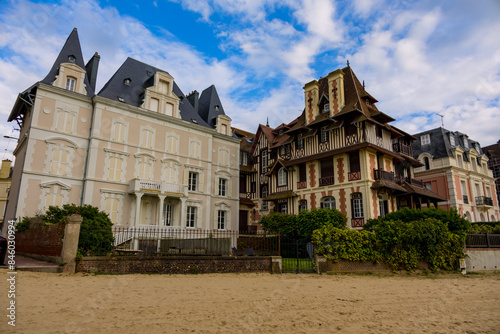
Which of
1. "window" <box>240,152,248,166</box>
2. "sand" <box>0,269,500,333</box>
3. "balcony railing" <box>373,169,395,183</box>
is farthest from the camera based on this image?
"window" <box>240,152,248,166</box>

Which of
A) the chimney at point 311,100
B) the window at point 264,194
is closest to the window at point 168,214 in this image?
the window at point 264,194

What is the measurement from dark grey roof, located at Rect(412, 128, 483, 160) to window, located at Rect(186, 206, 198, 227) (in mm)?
23062

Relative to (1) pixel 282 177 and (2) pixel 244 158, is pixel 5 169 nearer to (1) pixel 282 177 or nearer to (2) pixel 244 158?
(2) pixel 244 158

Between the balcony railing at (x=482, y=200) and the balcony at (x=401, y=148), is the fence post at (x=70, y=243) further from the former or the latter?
the balcony railing at (x=482, y=200)

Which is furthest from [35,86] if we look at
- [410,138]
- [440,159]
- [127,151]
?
[440,159]

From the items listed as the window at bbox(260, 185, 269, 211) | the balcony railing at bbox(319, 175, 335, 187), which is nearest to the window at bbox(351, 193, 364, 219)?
the balcony railing at bbox(319, 175, 335, 187)

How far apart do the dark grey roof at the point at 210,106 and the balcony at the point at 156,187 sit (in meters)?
8.10

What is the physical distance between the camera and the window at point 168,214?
23.8 meters

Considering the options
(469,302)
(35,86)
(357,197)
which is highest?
(35,86)

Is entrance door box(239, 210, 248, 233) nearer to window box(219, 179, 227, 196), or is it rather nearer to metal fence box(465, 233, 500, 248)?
window box(219, 179, 227, 196)

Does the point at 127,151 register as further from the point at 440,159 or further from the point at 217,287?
the point at 440,159

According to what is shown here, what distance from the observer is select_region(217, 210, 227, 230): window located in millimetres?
27237

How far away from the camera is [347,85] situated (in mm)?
24953

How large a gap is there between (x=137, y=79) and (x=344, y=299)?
23.5 metres
